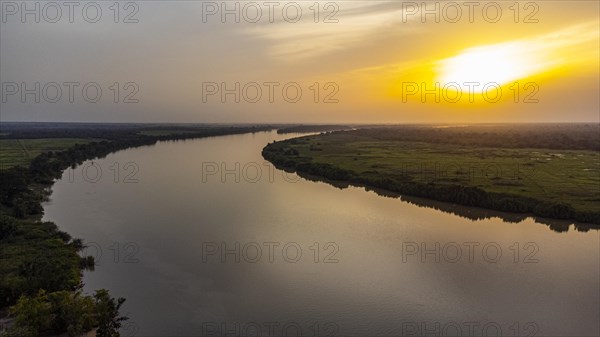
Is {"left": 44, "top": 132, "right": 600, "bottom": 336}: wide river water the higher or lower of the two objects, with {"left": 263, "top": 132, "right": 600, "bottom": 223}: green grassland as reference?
lower

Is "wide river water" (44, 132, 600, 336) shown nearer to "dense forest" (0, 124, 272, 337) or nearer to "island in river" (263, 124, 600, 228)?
"dense forest" (0, 124, 272, 337)

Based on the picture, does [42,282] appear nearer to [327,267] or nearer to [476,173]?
[327,267]

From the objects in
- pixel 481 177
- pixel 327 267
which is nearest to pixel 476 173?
pixel 481 177

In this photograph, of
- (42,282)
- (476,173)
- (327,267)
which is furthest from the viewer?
(476,173)

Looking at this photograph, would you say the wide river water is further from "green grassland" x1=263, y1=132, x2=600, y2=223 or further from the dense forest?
"green grassland" x1=263, y1=132, x2=600, y2=223

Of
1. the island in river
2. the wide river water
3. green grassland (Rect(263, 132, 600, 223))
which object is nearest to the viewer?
the wide river water

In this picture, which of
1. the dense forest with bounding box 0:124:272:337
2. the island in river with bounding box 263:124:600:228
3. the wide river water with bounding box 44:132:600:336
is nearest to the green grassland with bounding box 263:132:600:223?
the island in river with bounding box 263:124:600:228

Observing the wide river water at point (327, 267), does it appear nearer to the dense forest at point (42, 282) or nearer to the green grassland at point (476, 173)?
the dense forest at point (42, 282)

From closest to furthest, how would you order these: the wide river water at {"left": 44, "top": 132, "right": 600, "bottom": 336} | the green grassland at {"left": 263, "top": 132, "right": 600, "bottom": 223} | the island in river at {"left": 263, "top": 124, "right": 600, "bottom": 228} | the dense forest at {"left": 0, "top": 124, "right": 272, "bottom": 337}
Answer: the dense forest at {"left": 0, "top": 124, "right": 272, "bottom": 337}
the wide river water at {"left": 44, "top": 132, "right": 600, "bottom": 336}
the island in river at {"left": 263, "top": 124, "right": 600, "bottom": 228}
the green grassland at {"left": 263, "top": 132, "right": 600, "bottom": 223}

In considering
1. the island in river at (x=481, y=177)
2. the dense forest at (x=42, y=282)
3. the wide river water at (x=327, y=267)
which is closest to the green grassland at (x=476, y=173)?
the island in river at (x=481, y=177)

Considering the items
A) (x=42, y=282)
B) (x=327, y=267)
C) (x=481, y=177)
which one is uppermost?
(x=481, y=177)

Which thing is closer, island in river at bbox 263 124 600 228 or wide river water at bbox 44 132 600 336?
wide river water at bbox 44 132 600 336
